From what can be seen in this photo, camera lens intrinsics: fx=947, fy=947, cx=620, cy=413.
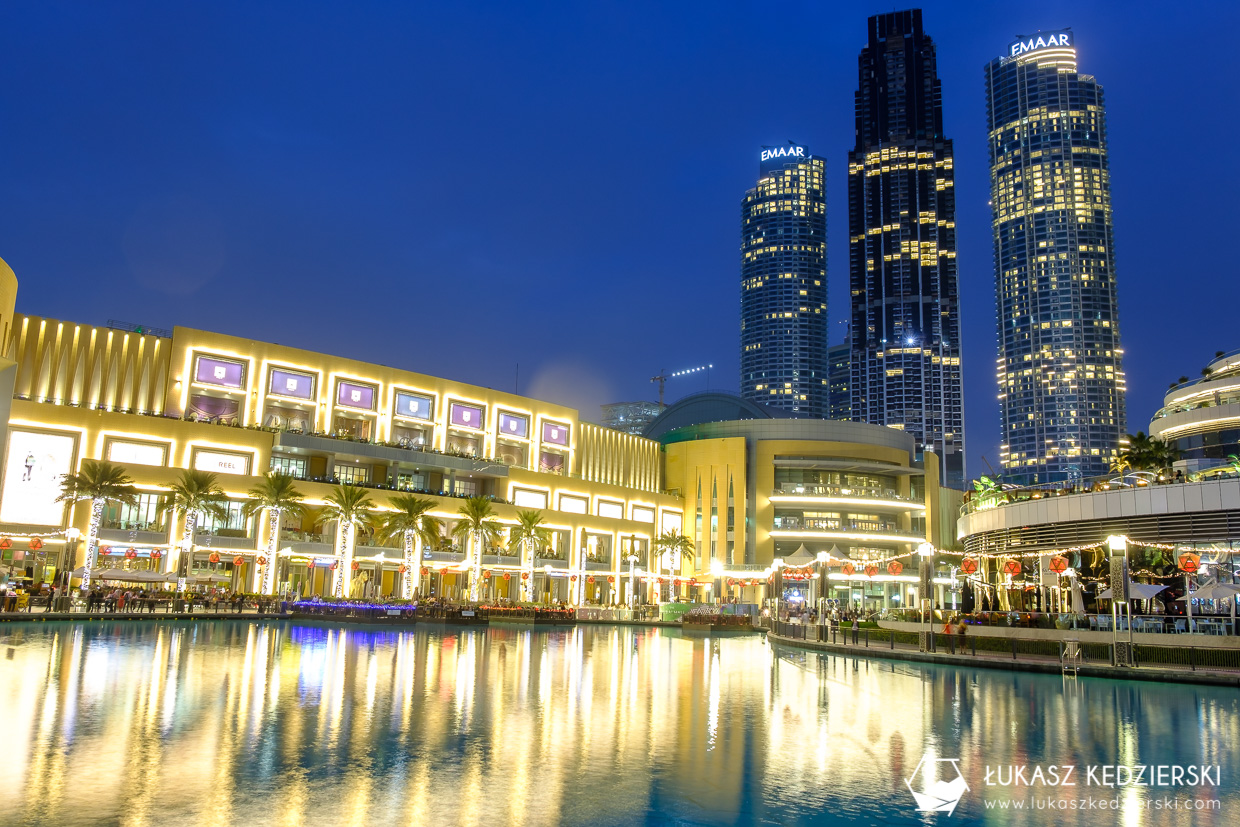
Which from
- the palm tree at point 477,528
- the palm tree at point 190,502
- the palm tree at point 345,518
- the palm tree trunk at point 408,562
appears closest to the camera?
the palm tree at point 190,502

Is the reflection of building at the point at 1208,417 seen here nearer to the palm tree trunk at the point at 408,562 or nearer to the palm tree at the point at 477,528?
the palm tree at the point at 477,528

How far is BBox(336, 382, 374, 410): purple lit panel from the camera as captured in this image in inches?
3605

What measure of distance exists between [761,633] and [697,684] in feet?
150

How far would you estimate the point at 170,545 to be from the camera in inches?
2844

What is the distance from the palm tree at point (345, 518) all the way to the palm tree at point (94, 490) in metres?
14.8

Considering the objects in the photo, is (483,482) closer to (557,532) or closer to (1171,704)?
(557,532)

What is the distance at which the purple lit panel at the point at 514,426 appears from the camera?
105m

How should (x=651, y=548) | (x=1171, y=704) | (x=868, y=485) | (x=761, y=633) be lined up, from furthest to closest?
(x=868, y=485)
(x=651, y=548)
(x=761, y=633)
(x=1171, y=704)

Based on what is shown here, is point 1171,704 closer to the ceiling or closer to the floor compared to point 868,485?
closer to the floor

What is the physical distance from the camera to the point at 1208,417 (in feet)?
209

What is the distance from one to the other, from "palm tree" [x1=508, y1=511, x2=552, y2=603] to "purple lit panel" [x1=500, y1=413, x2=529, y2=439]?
44.2 feet

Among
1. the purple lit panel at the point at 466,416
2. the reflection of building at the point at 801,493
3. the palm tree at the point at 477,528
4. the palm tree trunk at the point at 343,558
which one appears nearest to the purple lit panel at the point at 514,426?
the purple lit panel at the point at 466,416

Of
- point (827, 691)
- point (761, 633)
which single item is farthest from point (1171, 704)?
point (761, 633)

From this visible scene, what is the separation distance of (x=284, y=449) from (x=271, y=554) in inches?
561
